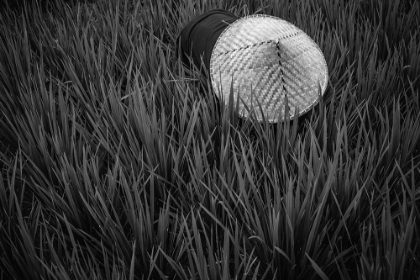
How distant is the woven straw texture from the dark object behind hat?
0.13 meters

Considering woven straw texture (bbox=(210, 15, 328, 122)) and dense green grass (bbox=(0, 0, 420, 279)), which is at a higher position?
woven straw texture (bbox=(210, 15, 328, 122))

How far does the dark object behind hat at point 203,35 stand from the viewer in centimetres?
123

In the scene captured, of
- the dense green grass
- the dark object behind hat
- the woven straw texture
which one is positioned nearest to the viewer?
the dense green grass

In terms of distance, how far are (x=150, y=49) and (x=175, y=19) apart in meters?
0.39

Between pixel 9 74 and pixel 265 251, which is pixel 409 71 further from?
pixel 9 74

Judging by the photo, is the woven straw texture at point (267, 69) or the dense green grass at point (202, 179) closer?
the dense green grass at point (202, 179)

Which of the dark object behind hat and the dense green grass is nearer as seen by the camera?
the dense green grass

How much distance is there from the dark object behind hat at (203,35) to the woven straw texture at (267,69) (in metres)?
0.13

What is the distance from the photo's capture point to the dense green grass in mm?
735

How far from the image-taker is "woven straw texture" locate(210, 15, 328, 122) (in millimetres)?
1022

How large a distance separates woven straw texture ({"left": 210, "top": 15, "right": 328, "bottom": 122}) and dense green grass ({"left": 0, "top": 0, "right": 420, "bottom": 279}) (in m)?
0.06

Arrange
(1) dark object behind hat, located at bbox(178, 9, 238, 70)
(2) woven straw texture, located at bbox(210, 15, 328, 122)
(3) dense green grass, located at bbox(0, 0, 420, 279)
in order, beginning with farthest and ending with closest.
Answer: (1) dark object behind hat, located at bbox(178, 9, 238, 70) < (2) woven straw texture, located at bbox(210, 15, 328, 122) < (3) dense green grass, located at bbox(0, 0, 420, 279)

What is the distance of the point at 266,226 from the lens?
78cm

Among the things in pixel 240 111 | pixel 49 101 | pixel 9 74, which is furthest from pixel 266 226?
pixel 9 74
